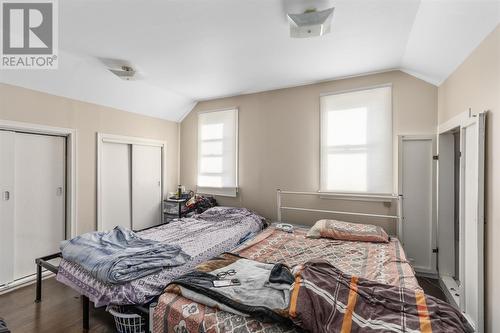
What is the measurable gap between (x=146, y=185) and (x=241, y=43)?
3011mm

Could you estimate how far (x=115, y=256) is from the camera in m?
2.05

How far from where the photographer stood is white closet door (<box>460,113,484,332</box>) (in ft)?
6.21

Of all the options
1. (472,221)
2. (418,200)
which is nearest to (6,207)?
(472,221)

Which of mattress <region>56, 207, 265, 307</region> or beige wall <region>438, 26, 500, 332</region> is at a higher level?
beige wall <region>438, 26, 500, 332</region>

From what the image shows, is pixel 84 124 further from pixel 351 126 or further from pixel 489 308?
pixel 489 308

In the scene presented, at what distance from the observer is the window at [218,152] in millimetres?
4293

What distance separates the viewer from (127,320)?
194 centimetres

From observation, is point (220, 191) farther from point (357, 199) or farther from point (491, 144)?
point (491, 144)

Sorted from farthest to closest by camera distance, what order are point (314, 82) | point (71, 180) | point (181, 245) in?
point (314, 82) < point (71, 180) < point (181, 245)

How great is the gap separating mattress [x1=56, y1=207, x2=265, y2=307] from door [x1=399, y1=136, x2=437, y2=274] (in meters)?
1.96

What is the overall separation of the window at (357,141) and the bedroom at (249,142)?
2cm

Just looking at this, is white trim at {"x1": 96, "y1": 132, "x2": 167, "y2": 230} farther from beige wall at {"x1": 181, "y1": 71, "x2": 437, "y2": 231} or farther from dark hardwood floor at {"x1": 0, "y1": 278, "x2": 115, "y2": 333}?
beige wall at {"x1": 181, "y1": 71, "x2": 437, "y2": 231}

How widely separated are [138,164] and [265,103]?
242 centimetres

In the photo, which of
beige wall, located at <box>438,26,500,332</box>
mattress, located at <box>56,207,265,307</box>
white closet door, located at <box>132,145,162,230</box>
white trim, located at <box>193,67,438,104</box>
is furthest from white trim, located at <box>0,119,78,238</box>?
beige wall, located at <box>438,26,500,332</box>
